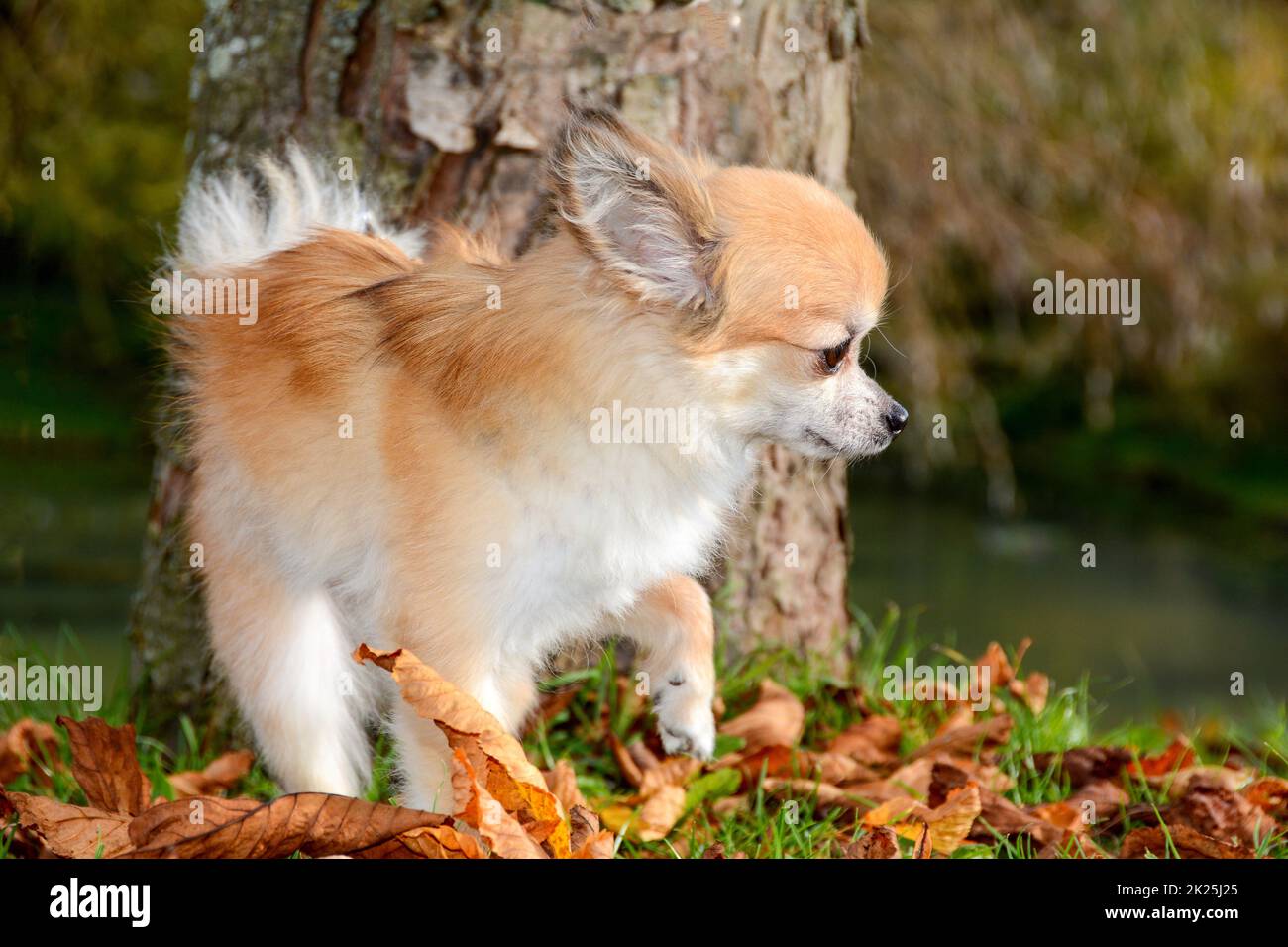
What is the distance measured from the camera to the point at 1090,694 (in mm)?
4863

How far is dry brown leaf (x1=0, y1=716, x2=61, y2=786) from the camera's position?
407cm

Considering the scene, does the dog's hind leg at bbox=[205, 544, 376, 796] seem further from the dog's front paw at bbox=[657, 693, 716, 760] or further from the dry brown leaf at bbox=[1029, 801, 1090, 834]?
the dry brown leaf at bbox=[1029, 801, 1090, 834]

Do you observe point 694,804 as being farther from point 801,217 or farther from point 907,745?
point 801,217

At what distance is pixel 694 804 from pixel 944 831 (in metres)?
0.69

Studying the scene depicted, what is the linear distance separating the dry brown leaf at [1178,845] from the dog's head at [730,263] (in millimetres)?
1337

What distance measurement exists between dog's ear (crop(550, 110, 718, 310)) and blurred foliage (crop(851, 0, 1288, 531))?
477cm

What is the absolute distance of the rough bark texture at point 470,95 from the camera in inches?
155

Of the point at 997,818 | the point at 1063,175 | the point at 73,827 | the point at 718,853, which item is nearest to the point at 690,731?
the point at 718,853

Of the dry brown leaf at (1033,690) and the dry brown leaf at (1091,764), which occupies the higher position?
the dry brown leaf at (1033,690)

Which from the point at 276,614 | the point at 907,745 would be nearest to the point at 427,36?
the point at 276,614

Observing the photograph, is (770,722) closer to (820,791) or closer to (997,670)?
(820,791)

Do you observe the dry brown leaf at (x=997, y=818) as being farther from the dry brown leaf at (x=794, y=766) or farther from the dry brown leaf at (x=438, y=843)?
the dry brown leaf at (x=438, y=843)

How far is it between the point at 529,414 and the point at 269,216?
4.32 ft

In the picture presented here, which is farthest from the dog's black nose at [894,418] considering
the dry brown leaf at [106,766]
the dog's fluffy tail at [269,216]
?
the dry brown leaf at [106,766]
